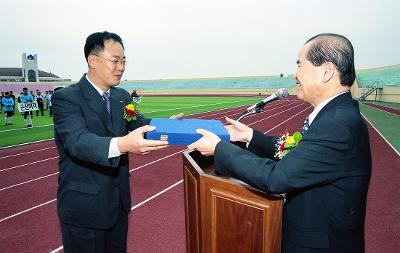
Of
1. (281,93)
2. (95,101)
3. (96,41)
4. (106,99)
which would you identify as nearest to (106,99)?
(106,99)

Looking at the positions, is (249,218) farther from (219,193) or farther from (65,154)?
(65,154)

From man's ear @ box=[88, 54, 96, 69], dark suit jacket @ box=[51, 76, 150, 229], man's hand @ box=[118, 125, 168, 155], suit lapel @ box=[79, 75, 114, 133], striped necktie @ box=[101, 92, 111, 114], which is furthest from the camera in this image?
striped necktie @ box=[101, 92, 111, 114]

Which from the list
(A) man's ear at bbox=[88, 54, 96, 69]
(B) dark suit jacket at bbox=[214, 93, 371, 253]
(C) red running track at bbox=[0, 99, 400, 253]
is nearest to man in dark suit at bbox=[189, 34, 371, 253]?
(B) dark suit jacket at bbox=[214, 93, 371, 253]

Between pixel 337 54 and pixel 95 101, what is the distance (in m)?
1.91

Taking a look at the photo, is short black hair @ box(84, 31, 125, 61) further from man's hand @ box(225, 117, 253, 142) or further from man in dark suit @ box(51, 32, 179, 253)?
man's hand @ box(225, 117, 253, 142)

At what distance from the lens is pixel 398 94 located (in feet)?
108

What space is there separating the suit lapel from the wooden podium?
0.96 meters

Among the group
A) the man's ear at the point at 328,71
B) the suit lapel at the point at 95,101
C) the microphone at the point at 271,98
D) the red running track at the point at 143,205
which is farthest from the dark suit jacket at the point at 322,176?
the red running track at the point at 143,205

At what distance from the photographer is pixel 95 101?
2543 mm

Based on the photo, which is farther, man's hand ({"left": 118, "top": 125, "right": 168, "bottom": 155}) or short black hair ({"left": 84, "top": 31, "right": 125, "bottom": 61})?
short black hair ({"left": 84, "top": 31, "right": 125, "bottom": 61})

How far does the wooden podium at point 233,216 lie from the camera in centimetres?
180

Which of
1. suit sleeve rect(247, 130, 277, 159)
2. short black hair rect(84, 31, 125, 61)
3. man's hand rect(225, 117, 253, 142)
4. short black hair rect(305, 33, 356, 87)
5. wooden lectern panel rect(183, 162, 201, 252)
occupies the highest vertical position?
short black hair rect(84, 31, 125, 61)

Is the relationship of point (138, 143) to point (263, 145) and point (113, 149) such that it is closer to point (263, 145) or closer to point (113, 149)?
point (113, 149)

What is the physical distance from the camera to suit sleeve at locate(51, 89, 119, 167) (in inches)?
80.6
